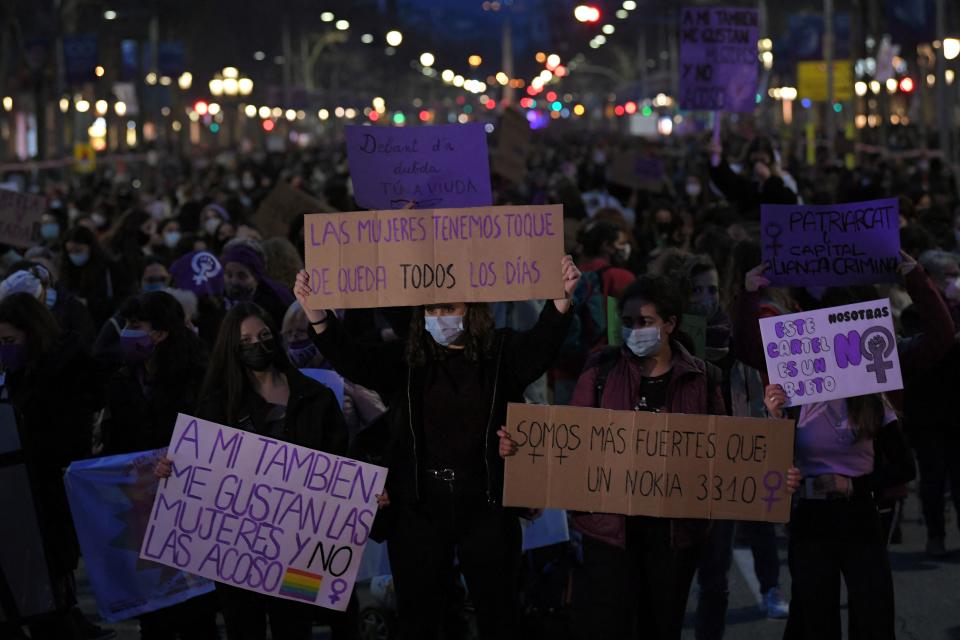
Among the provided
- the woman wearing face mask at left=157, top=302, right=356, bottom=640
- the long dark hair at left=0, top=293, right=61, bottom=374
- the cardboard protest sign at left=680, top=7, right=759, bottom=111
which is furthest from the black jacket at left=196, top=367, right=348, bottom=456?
the cardboard protest sign at left=680, top=7, right=759, bottom=111

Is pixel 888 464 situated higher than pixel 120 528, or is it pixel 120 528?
pixel 888 464

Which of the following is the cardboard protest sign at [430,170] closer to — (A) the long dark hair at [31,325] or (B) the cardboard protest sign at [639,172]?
(A) the long dark hair at [31,325]

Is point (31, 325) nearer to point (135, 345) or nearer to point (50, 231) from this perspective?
point (135, 345)

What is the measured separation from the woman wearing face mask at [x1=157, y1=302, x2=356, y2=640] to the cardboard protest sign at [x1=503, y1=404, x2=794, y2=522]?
2.46 feet

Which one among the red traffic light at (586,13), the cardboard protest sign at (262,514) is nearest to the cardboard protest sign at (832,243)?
the cardboard protest sign at (262,514)

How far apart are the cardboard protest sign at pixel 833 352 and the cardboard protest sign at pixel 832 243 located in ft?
3.07

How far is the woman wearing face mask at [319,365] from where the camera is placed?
7.93 metres

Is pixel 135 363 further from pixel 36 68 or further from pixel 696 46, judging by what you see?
pixel 36 68

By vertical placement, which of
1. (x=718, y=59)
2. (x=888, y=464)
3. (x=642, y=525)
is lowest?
(x=642, y=525)

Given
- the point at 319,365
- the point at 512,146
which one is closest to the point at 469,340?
the point at 319,365

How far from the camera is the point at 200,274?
1112cm

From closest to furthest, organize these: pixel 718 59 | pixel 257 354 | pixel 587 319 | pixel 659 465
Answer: pixel 659 465, pixel 257 354, pixel 587 319, pixel 718 59

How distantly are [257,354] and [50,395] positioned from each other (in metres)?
1.21

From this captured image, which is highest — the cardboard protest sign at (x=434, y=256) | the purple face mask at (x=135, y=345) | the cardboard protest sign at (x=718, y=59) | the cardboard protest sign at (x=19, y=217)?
the cardboard protest sign at (x=718, y=59)
